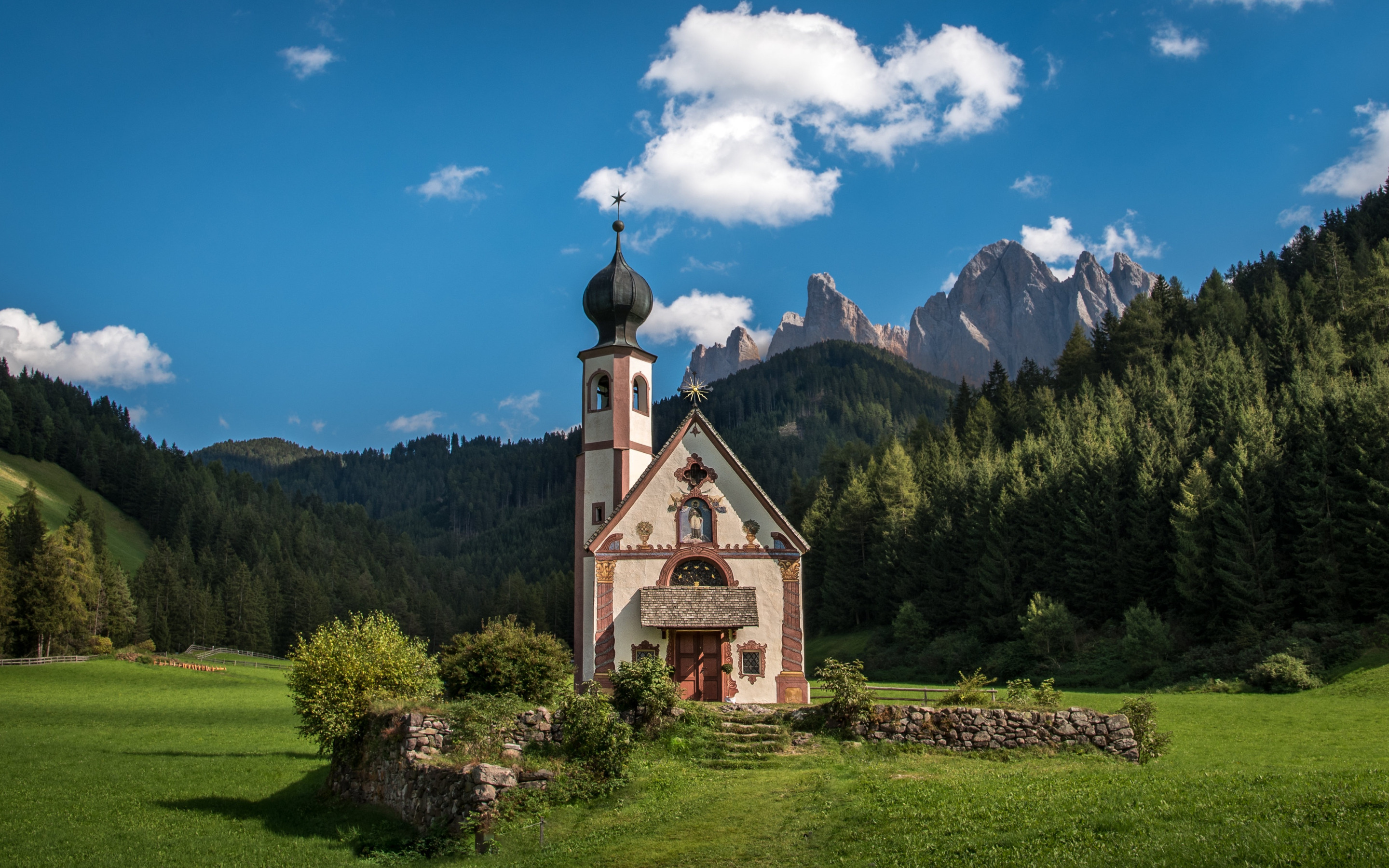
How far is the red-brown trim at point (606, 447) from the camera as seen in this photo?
38125 millimetres

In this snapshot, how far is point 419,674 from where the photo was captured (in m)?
27.2

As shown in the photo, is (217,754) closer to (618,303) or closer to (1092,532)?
(618,303)

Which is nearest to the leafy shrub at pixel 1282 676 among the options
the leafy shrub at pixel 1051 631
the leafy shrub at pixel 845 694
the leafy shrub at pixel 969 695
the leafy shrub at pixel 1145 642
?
the leafy shrub at pixel 1145 642

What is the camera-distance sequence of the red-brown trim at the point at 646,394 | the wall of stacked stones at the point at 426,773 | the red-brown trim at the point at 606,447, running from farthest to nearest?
1. the red-brown trim at the point at 646,394
2. the red-brown trim at the point at 606,447
3. the wall of stacked stones at the point at 426,773

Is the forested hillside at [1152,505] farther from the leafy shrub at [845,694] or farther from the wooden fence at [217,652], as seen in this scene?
the wooden fence at [217,652]

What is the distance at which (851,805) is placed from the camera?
60.2ft

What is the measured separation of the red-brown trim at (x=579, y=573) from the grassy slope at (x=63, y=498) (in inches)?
4365

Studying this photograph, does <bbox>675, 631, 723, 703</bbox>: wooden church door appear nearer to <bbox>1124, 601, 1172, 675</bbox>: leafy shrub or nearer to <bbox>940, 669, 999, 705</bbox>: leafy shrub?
<bbox>940, 669, 999, 705</bbox>: leafy shrub

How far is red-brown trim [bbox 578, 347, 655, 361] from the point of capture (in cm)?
3884

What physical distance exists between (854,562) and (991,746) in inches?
2364

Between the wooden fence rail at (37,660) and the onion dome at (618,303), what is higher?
the onion dome at (618,303)

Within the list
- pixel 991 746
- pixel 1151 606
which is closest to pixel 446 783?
pixel 991 746

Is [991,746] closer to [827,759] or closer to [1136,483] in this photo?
[827,759]

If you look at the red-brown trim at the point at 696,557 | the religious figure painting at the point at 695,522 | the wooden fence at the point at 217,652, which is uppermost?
the religious figure painting at the point at 695,522
